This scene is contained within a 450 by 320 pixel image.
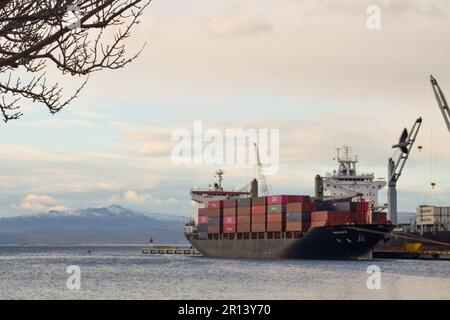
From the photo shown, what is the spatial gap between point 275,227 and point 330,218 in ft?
27.2

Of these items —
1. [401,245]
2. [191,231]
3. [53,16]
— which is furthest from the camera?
[191,231]

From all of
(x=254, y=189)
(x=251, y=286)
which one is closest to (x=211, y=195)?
(x=254, y=189)

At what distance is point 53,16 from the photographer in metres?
12.1

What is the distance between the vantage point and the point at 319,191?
9350cm

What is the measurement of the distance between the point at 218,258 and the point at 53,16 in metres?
91.7

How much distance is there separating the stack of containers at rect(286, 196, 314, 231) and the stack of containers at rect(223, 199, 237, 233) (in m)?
11.1

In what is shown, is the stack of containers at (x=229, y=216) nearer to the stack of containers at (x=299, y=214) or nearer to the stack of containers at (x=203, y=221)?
the stack of containers at (x=203, y=221)

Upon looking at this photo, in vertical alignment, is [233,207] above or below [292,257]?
above

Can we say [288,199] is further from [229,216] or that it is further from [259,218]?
[229,216]
